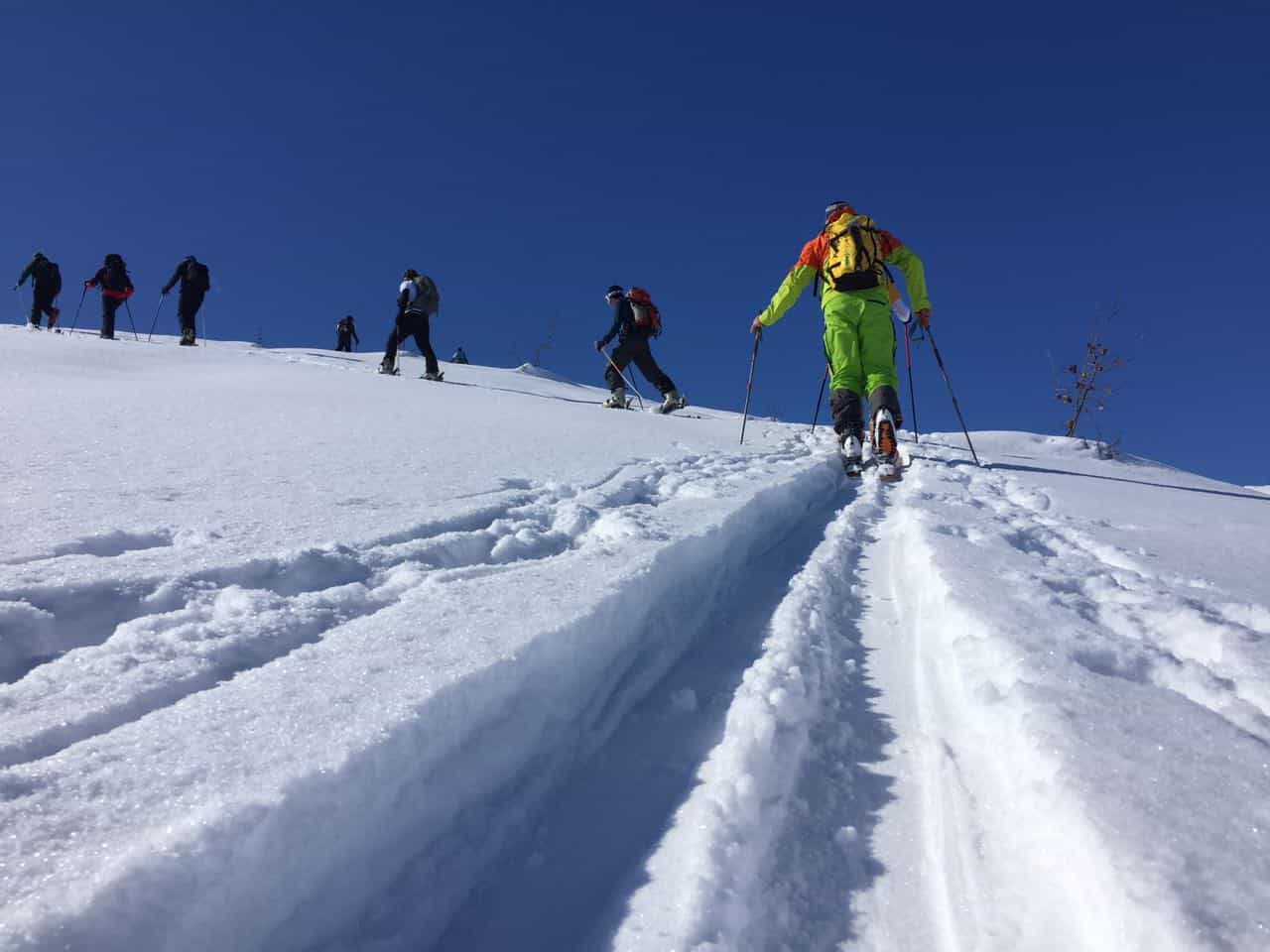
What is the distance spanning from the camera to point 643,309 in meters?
8.84

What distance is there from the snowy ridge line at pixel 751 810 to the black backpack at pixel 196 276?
12135 millimetres

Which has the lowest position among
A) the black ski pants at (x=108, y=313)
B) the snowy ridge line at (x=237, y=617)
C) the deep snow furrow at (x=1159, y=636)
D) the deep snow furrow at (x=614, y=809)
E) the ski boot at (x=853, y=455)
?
the deep snow furrow at (x=614, y=809)

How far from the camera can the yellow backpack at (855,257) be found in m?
4.76

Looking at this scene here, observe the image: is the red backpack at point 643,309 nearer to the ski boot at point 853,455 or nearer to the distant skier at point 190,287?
the ski boot at point 853,455

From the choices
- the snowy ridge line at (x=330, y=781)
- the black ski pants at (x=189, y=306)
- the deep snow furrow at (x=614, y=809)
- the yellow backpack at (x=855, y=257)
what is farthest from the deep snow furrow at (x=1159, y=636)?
the black ski pants at (x=189, y=306)

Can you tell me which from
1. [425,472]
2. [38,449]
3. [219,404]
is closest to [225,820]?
[425,472]

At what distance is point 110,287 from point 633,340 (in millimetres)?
8607

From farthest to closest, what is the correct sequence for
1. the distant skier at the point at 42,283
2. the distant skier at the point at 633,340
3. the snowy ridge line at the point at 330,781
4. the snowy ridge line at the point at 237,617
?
the distant skier at the point at 42,283, the distant skier at the point at 633,340, the snowy ridge line at the point at 237,617, the snowy ridge line at the point at 330,781

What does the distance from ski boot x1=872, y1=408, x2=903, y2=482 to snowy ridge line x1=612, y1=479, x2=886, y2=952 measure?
9.07 ft

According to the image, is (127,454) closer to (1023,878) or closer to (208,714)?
(208,714)

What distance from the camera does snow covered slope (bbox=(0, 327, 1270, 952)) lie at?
849mm

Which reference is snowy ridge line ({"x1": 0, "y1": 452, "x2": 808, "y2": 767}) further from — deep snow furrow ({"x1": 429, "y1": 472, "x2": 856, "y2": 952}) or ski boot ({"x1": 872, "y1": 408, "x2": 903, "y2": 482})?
ski boot ({"x1": 872, "y1": 408, "x2": 903, "y2": 482})

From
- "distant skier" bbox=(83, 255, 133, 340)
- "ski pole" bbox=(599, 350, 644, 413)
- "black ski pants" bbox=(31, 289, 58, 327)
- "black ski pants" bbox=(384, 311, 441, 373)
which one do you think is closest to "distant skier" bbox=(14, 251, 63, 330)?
"black ski pants" bbox=(31, 289, 58, 327)

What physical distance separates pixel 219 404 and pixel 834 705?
4.25 metres
